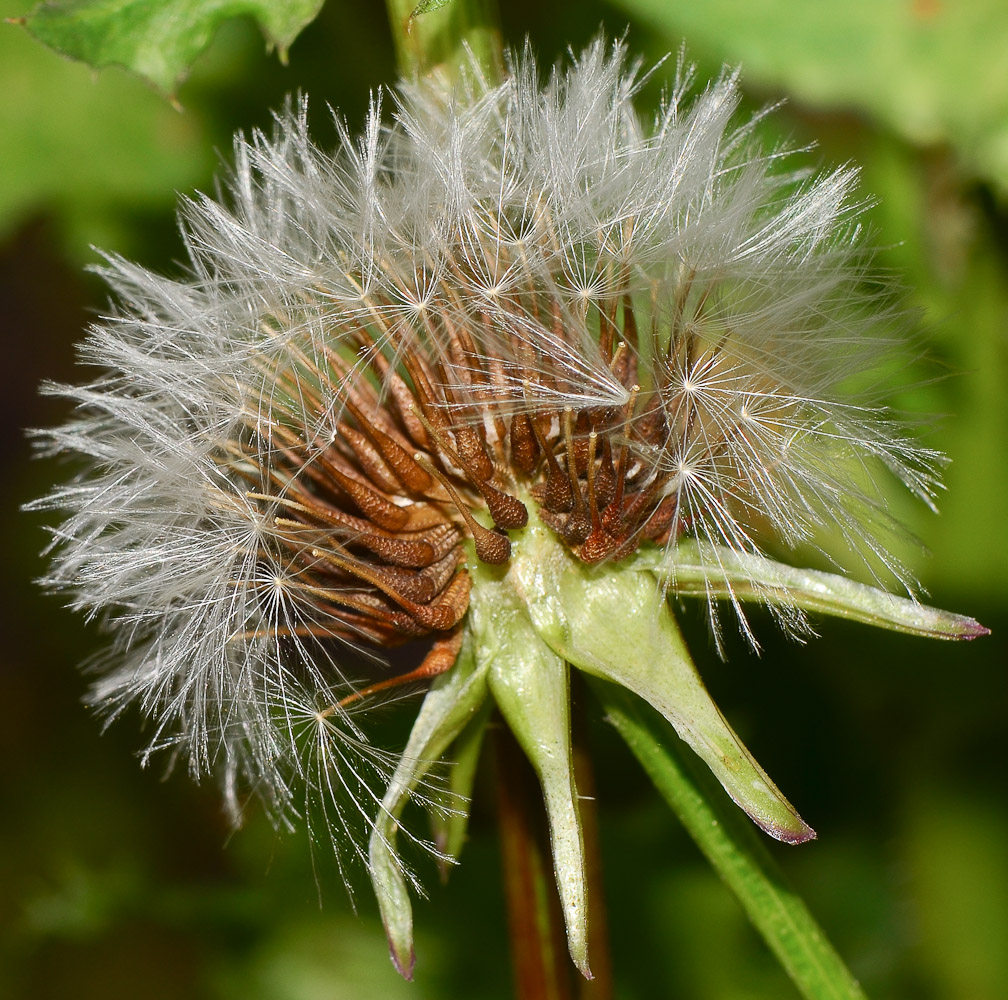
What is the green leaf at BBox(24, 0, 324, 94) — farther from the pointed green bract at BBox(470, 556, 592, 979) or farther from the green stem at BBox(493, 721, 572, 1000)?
the green stem at BBox(493, 721, 572, 1000)

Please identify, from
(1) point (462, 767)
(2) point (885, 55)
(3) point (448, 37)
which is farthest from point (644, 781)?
(3) point (448, 37)

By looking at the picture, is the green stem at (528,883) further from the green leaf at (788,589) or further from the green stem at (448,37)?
the green stem at (448,37)

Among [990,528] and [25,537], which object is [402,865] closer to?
[990,528]

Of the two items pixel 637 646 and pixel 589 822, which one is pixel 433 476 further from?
pixel 589 822

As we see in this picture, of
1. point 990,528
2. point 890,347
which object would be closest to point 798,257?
point 890,347

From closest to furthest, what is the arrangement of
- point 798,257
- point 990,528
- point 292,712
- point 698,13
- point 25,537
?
point 798,257
point 292,712
point 698,13
point 990,528
point 25,537
